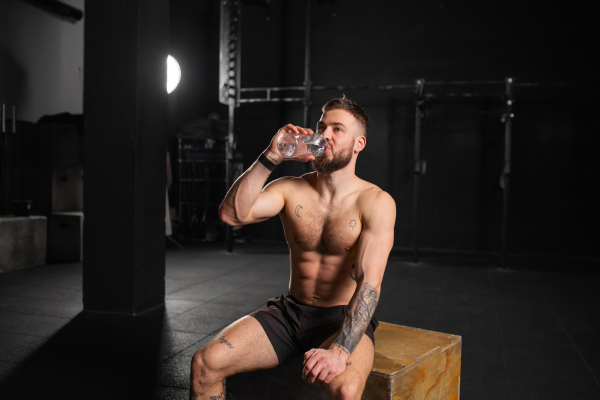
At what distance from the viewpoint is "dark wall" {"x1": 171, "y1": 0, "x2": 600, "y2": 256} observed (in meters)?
6.42

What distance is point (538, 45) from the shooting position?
21.3ft

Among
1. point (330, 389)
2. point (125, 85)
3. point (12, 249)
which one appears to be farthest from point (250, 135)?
point (330, 389)

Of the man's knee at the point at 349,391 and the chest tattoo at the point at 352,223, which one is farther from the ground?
the chest tattoo at the point at 352,223

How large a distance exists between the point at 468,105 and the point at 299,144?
5.43 m

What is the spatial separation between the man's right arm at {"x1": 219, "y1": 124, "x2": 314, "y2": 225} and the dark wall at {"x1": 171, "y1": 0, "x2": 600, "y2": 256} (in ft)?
16.8

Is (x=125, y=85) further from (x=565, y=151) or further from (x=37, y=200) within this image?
(x=565, y=151)

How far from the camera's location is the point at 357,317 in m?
1.67

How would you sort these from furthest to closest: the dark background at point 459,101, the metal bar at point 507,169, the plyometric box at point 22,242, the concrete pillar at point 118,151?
the dark background at point 459,101, the metal bar at point 507,169, the plyometric box at point 22,242, the concrete pillar at point 118,151

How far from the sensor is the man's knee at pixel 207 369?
1670 millimetres

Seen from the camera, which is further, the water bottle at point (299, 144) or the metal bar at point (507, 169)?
the metal bar at point (507, 169)

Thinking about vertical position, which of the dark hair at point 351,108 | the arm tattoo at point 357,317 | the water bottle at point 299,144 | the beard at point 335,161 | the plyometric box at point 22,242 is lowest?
the plyometric box at point 22,242

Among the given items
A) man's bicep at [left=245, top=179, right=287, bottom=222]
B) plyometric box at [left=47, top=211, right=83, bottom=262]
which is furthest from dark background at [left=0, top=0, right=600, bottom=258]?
man's bicep at [left=245, top=179, right=287, bottom=222]

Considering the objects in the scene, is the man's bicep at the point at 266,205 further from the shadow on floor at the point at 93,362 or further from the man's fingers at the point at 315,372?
the shadow on floor at the point at 93,362

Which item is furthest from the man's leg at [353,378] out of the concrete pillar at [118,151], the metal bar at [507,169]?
the metal bar at [507,169]
